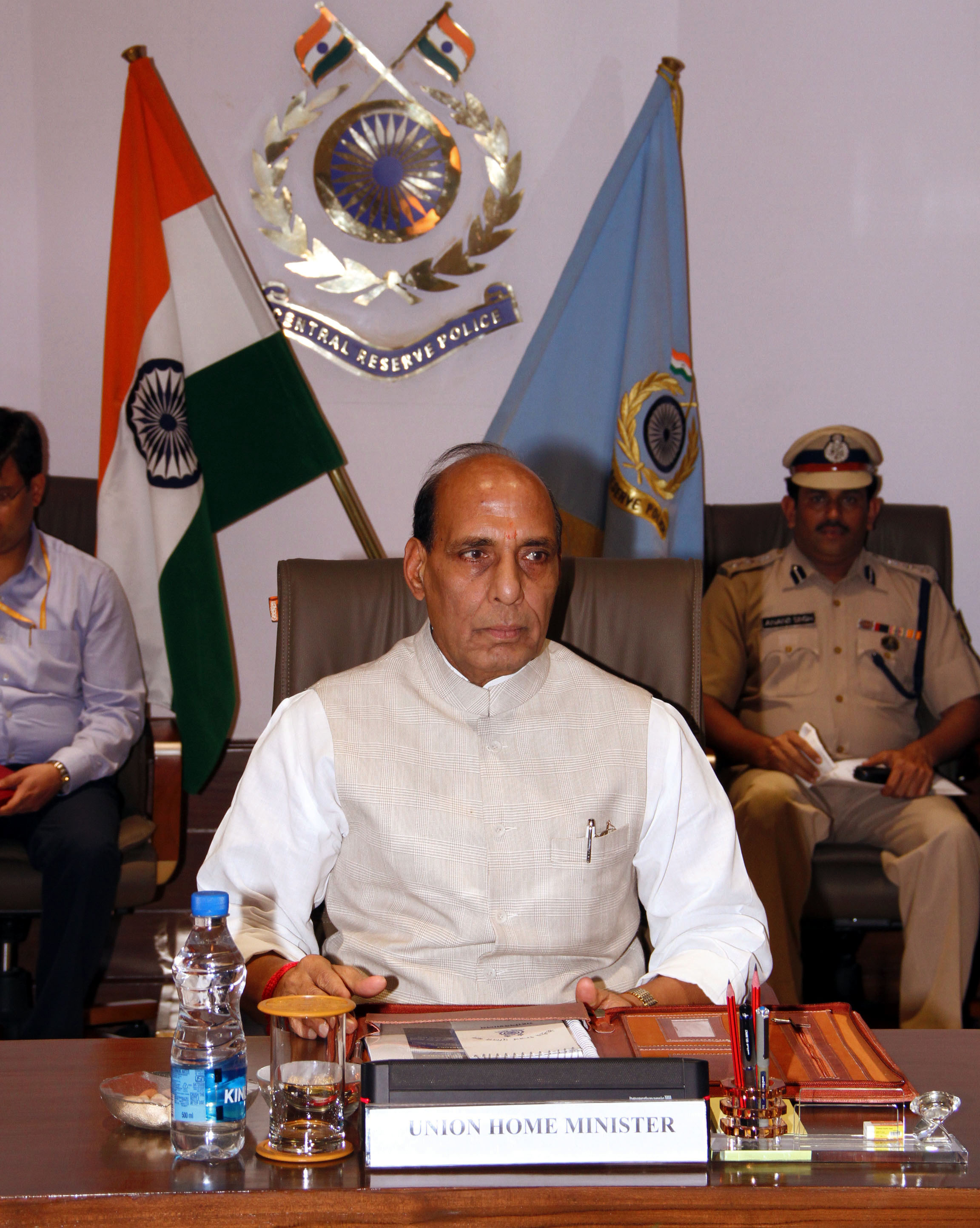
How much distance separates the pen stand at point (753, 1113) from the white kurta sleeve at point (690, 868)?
0.53 metres

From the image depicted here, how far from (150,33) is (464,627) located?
275 cm

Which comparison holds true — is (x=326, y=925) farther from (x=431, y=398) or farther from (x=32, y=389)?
(x=32, y=389)

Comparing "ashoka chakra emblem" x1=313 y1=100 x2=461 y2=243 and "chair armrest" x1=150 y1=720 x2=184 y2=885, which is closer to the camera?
"chair armrest" x1=150 y1=720 x2=184 y2=885

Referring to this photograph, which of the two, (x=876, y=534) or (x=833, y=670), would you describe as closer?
(x=833, y=670)

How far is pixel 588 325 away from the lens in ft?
11.6

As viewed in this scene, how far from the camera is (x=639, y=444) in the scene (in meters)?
3.48

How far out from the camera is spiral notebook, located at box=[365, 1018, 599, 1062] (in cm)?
106

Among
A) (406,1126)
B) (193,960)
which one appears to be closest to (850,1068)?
(406,1126)

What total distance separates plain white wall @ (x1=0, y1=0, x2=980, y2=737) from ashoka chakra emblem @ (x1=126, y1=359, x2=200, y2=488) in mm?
401

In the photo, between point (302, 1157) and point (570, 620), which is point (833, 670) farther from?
point (302, 1157)

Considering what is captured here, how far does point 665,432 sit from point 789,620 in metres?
0.64

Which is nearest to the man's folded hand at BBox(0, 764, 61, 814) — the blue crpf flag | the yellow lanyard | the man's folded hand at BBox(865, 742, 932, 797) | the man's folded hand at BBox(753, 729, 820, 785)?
the yellow lanyard

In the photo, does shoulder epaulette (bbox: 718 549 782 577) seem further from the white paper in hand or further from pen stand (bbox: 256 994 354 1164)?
pen stand (bbox: 256 994 354 1164)

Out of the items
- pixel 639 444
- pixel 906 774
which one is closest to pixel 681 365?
pixel 639 444
